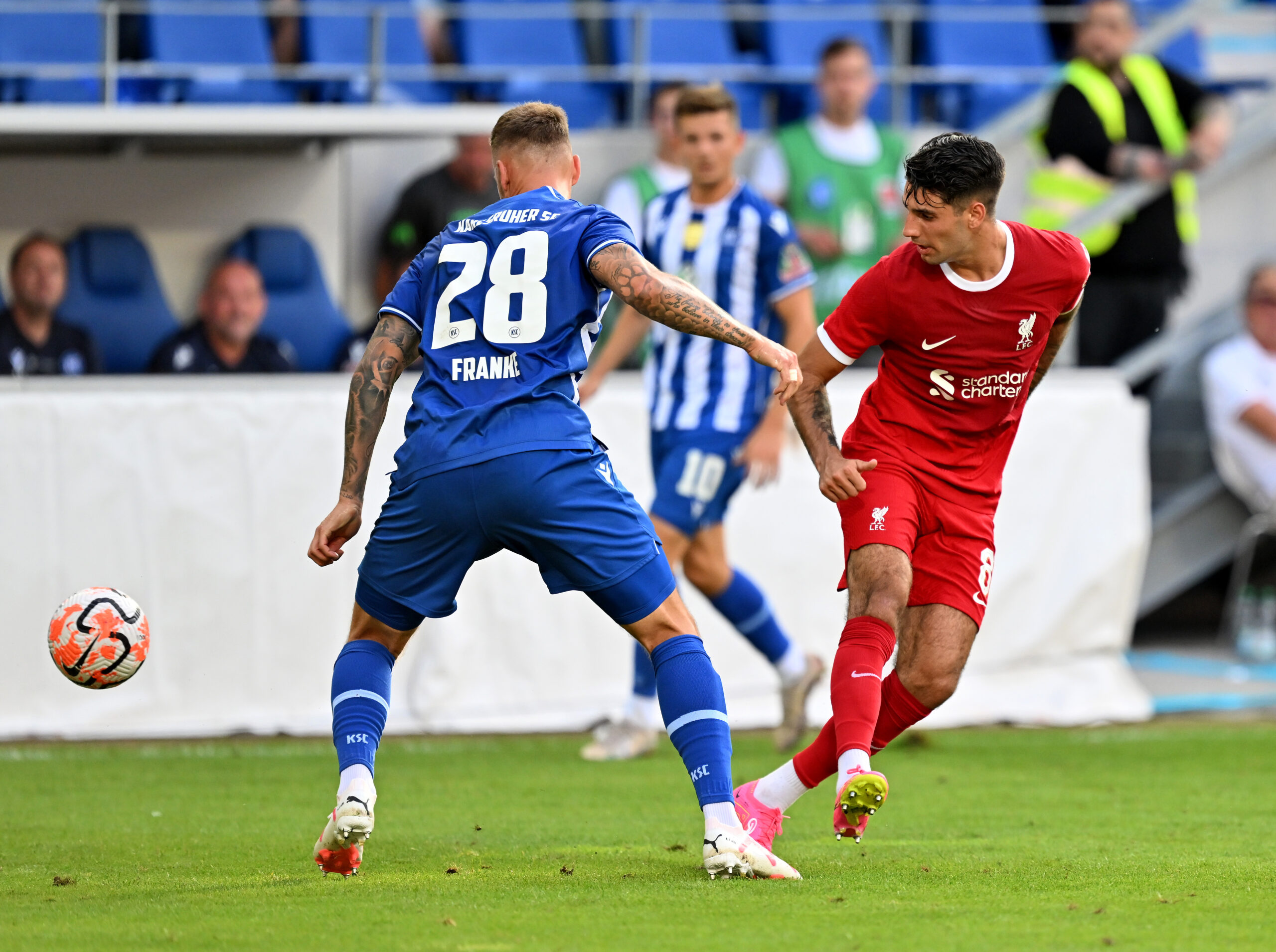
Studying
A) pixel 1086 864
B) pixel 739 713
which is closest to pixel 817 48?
pixel 739 713

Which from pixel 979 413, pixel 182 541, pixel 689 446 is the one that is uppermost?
pixel 979 413

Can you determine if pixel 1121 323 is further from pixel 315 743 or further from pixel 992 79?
pixel 315 743

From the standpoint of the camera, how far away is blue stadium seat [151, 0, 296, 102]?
10.1m

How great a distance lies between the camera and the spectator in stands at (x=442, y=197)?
9.83 metres

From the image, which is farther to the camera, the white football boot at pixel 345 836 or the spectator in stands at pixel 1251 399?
the spectator in stands at pixel 1251 399

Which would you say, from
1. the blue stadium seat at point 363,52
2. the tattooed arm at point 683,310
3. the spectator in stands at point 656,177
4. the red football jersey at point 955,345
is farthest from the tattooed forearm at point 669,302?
the blue stadium seat at point 363,52

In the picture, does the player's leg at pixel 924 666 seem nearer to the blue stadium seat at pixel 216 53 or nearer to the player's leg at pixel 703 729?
the player's leg at pixel 703 729

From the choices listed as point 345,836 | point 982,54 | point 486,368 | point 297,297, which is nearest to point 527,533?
point 486,368

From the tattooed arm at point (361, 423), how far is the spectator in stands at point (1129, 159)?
6.77 metres

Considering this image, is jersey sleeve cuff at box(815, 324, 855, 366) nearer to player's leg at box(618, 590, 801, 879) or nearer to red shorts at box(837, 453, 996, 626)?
red shorts at box(837, 453, 996, 626)

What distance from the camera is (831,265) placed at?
33.4 ft

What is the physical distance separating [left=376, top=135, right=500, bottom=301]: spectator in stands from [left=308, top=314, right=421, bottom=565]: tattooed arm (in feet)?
17.1

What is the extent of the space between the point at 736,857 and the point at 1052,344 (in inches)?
75.8

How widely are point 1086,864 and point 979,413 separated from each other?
130 cm
